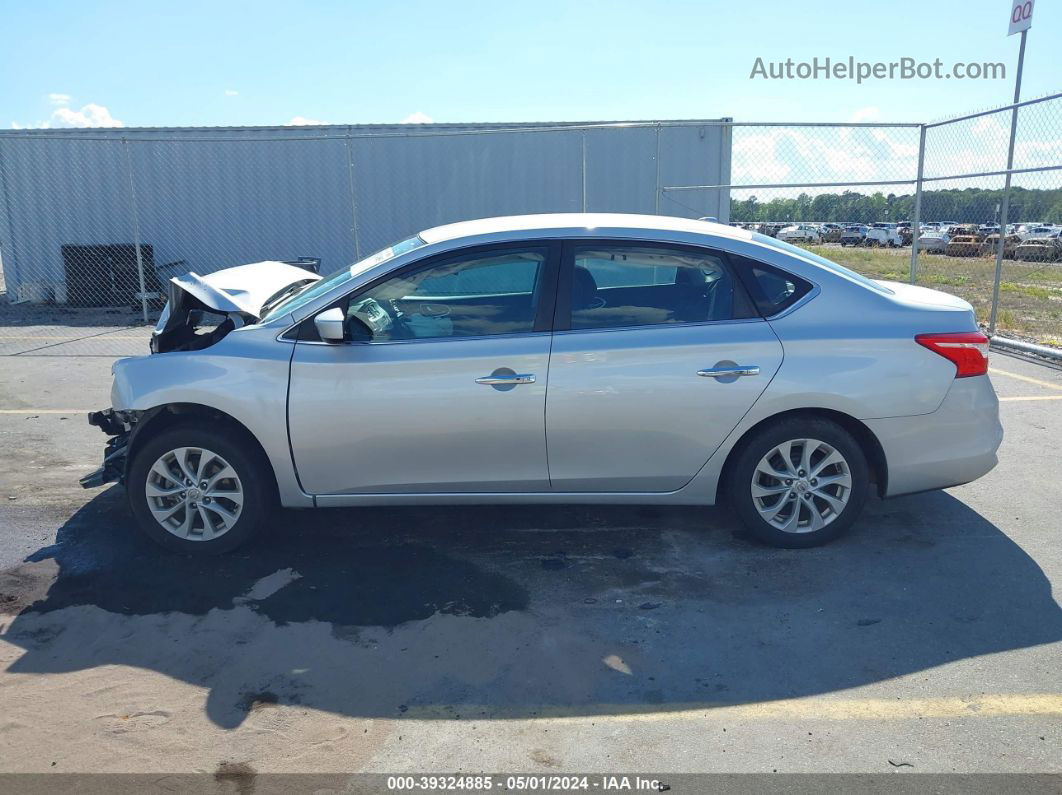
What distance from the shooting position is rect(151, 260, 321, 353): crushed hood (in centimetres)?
462

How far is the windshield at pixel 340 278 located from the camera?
4.36 metres

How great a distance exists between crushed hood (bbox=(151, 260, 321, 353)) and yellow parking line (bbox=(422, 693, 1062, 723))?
2577mm

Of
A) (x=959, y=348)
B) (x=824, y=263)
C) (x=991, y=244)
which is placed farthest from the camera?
(x=991, y=244)

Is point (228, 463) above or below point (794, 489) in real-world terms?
above

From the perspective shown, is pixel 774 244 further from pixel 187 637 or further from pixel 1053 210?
pixel 1053 210

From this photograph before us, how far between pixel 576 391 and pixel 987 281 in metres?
20.7

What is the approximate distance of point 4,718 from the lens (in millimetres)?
3105

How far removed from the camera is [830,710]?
3070 millimetres

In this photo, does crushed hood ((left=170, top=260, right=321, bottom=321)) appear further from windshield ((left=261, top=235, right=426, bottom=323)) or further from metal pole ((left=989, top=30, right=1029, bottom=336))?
metal pole ((left=989, top=30, right=1029, bottom=336))

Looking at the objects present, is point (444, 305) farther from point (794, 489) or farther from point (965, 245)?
point (965, 245)

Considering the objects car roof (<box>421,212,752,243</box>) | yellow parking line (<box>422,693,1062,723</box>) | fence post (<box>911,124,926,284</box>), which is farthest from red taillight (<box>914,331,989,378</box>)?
fence post (<box>911,124,926,284</box>)

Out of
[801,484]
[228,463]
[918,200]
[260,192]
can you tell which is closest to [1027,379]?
[918,200]

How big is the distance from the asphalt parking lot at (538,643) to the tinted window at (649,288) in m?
1.25

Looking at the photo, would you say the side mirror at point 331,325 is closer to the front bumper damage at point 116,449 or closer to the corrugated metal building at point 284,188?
the front bumper damage at point 116,449
